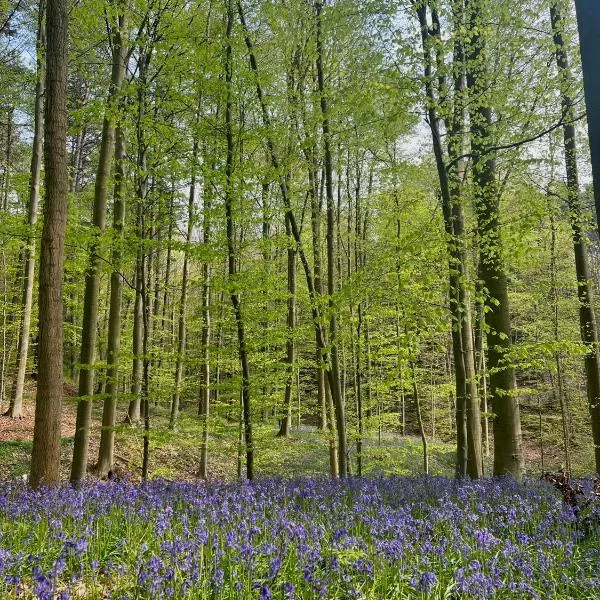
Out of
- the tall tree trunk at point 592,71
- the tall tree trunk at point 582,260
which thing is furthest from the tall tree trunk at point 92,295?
the tall tree trunk at point 582,260

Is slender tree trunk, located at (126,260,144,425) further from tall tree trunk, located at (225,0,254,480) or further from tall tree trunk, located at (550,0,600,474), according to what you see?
tall tree trunk, located at (550,0,600,474)

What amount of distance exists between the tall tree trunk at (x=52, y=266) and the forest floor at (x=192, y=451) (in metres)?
2.27

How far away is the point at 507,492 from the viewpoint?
5855mm

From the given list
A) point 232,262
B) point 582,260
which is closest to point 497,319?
point 582,260

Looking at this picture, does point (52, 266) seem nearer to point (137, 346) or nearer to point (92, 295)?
point (92, 295)

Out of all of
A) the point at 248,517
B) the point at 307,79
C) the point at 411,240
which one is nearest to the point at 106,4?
the point at 307,79

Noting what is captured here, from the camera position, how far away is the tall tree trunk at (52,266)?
5977mm

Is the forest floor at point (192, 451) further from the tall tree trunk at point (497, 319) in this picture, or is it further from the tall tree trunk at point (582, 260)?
the tall tree trunk at point (582, 260)

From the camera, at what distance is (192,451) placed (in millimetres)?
16172

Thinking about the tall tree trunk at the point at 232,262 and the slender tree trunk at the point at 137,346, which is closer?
the tall tree trunk at the point at 232,262

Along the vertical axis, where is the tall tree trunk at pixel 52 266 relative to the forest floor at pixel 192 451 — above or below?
above

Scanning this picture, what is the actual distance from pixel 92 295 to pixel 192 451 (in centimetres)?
891

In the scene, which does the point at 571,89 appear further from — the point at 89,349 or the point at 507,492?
the point at 89,349

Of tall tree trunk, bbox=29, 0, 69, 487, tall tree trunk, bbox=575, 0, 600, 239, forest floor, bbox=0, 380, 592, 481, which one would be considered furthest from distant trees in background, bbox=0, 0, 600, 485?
tall tree trunk, bbox=575, 0, 600, 239
